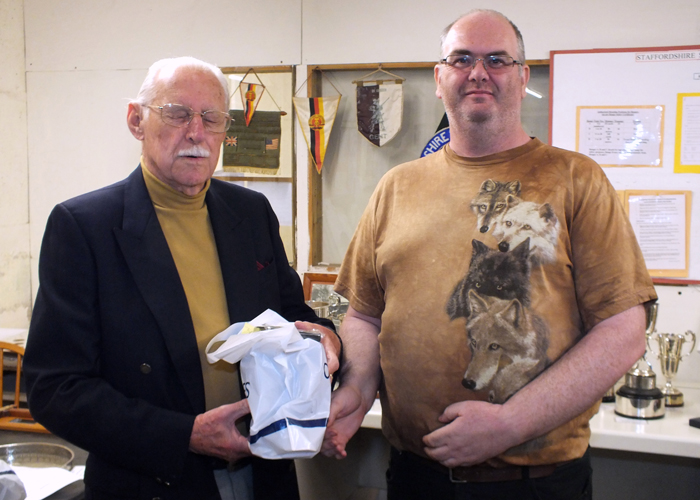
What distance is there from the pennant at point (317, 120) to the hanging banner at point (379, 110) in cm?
14

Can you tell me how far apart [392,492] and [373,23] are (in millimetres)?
2276

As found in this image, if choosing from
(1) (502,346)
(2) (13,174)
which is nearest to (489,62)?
(1) (502,346)

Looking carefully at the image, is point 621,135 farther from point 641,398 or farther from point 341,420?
point 341,420

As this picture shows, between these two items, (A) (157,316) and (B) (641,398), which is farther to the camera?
(B) (641,398)

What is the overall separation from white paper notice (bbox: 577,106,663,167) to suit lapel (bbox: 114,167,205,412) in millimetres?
2100

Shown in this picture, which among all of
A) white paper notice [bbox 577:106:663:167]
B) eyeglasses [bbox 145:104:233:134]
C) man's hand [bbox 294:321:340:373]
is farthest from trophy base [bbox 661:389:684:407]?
eyeglasses [bbox 145:104:233:134]

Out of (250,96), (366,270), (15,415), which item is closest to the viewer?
(366,270)

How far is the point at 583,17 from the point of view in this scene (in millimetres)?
2771

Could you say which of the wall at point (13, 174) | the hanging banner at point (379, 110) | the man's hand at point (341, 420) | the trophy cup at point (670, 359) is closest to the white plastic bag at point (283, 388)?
the man's hand at point (341, 420)

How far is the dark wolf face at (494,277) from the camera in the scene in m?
1.39

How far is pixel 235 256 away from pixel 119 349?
0.35 meters

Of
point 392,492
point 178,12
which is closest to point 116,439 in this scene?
point 392,492

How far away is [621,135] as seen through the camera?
8.98ft

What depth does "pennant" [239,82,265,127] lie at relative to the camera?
321 centimetres
